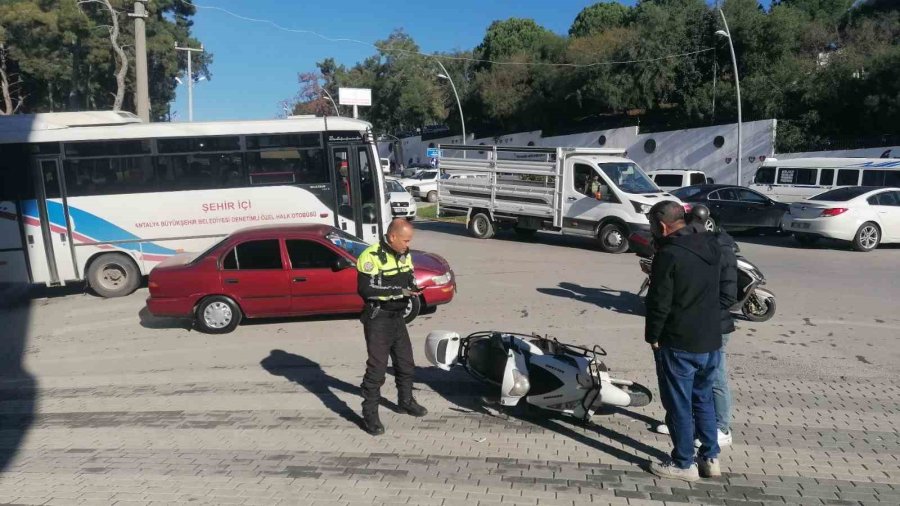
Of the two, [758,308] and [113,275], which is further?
[113,275]

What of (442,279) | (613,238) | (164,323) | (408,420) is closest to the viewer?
(408,420)

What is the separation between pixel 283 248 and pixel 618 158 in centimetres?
999

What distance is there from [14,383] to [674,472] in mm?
7205

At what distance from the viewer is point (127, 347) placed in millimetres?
9055

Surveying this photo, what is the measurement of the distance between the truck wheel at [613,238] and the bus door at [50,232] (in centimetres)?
1108

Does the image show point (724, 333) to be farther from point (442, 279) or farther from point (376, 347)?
point (442, 279)

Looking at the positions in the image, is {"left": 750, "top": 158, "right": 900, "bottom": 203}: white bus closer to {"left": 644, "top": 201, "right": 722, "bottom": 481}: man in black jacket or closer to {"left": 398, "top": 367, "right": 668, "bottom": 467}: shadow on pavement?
{"left": 398, "top": 367, "right": 668, "bottom": 467}: shadow on pavement

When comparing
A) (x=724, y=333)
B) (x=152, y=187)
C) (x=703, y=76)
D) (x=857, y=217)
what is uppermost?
(x=703, y=76)

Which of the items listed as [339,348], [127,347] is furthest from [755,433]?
[127,347]

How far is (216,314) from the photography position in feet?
30.7

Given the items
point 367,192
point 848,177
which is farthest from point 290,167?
point 848,177

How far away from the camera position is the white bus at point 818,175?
728 inches

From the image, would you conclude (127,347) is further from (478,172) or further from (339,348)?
(478,172)

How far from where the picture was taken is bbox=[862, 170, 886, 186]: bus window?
726 inches
